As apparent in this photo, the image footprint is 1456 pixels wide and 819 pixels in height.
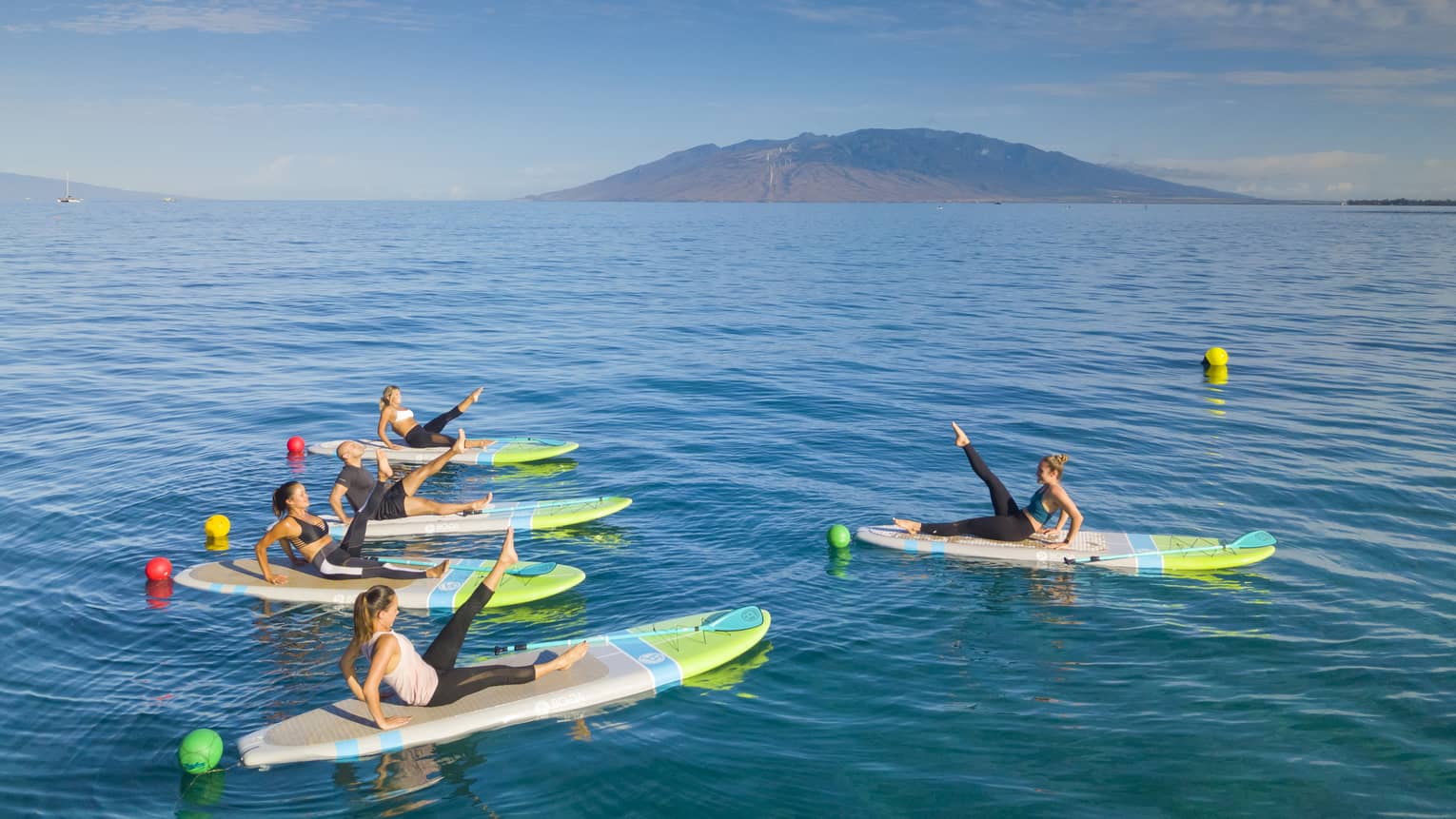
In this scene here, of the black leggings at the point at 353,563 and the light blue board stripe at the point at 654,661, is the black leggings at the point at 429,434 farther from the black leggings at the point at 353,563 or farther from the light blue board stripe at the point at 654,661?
the light blue board stripe at the point at 654,661

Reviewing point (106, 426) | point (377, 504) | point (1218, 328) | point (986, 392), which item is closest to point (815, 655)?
point (377, 504)

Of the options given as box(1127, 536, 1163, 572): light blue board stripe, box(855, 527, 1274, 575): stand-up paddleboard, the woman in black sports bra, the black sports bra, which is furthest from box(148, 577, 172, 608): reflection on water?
box(1127, 536, 1163, 572): light blue board stripe

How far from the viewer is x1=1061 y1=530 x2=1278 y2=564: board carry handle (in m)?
16.2

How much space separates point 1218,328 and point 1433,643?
3344 centimetres

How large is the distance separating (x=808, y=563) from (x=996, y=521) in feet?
11.0

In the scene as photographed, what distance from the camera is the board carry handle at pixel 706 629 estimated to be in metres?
12.9

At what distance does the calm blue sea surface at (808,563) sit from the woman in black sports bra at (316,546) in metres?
0.71

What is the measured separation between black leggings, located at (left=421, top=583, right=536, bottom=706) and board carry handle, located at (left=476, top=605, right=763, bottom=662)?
1106 millimetres

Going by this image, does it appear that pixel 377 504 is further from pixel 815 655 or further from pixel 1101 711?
pixel 1101 711

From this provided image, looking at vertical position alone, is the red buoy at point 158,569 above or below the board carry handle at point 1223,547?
below

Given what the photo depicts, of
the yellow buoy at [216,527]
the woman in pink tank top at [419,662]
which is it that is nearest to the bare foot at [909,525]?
the woman in pink tank top at [419,662]

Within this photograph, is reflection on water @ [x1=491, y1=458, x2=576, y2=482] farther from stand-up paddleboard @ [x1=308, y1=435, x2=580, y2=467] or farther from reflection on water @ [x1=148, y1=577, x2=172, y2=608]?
reflection on water @ [x1=148, y1=577, x2=172, y2=608]

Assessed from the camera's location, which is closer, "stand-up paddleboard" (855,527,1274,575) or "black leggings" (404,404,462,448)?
"stand-up paddleboard" (855,527,1274,575)

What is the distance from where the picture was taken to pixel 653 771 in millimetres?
10867
